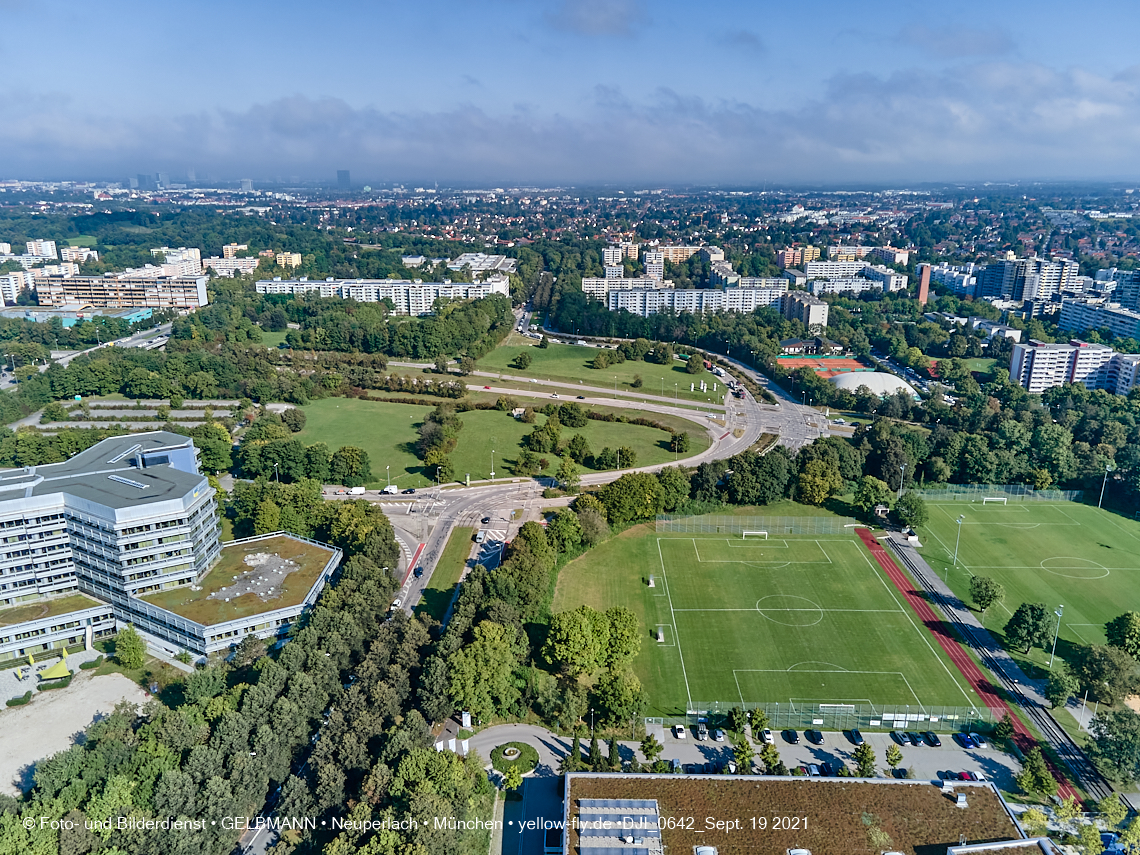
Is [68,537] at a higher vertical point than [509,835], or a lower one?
higher

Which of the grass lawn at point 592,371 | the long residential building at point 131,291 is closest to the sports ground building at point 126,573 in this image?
the grass lawn at point 592,371

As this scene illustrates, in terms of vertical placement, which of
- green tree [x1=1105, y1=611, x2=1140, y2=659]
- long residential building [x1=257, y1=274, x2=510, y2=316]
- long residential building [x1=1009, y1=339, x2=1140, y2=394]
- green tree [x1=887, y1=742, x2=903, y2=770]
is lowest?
green tree [x1=887, y1=742, x2=903, y2=770]

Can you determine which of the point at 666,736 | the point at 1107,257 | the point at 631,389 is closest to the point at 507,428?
the point at 631,389

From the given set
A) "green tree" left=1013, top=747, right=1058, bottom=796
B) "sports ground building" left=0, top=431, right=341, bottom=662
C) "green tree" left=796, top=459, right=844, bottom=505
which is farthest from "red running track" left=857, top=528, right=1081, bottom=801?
"sports ground building" left=0, top=431, right=341, bottom=662

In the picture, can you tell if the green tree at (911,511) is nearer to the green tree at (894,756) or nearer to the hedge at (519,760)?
the green tree at (894,756)

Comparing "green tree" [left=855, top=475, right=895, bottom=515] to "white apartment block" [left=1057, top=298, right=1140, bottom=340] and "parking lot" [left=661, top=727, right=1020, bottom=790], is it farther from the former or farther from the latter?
"white apartment block" [left=1057, top=298, right=1140, bottom=340]

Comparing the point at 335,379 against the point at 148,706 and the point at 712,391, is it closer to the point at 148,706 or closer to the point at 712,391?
the point at 712,391

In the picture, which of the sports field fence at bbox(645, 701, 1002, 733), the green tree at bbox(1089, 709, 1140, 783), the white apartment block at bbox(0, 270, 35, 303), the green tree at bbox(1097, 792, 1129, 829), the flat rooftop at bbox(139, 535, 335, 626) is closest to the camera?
the green tree at bbox(1097, 792, 1129, 829)
